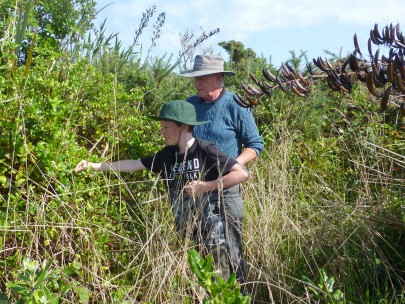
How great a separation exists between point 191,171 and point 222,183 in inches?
13.4

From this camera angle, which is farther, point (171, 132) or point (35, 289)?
point (171, 132)

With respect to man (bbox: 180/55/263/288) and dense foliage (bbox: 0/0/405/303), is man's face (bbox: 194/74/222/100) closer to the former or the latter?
man (bbox: 180/55/263/288)

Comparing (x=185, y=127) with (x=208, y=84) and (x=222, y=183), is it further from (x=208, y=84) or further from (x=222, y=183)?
(x=208, y=84)

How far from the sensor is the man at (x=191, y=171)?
428cm

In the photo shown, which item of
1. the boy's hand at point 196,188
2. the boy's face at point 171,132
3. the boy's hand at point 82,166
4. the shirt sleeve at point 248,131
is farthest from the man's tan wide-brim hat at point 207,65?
the boy's hand at point 82,166

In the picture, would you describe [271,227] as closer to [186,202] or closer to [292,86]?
[186,202]

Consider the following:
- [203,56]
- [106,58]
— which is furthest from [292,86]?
[106,58]

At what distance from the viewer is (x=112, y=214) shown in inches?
171

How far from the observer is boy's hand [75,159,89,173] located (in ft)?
13.0

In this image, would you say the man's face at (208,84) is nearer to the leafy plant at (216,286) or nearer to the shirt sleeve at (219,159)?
the shirt sleeve at (219,159)

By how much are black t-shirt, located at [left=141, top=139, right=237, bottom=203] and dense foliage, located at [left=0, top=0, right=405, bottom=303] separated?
176 millimetres

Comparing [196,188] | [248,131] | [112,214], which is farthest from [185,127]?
[112,214]

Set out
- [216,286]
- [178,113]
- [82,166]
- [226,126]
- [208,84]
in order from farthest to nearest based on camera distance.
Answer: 1. [208,84]
2. [226,126]
3. [178,113]
4. [82,166]
5. [216,286]

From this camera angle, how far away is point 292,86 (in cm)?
287
